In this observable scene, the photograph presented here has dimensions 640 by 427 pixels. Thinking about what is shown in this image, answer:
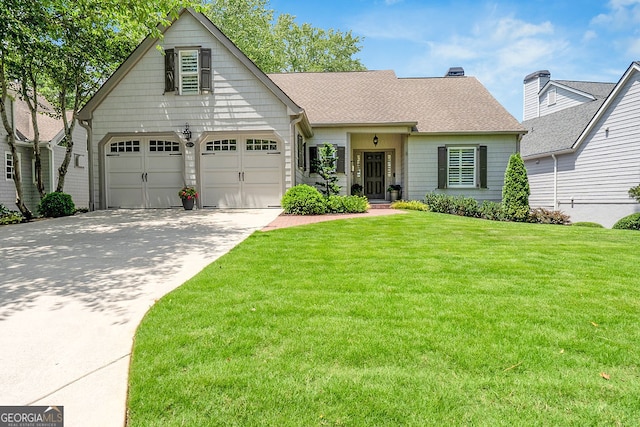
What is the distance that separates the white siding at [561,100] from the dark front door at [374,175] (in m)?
13.3

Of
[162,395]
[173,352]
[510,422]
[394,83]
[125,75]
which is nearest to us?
[510,422]

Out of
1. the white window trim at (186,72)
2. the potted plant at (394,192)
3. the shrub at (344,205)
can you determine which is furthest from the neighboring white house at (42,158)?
the potted plant at (394,192)

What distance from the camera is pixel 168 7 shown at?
405 inches

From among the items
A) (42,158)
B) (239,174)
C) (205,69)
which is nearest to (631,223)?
(239,174)

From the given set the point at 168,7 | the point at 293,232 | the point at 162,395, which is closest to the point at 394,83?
the point at 168,7

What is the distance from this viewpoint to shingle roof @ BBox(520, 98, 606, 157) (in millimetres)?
16625

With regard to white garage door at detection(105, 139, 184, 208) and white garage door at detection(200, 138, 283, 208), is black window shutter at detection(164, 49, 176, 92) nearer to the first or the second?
white garage door at detection(105, 139, 184, 208)

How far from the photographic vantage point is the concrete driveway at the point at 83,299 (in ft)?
7.36

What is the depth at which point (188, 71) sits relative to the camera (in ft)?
42.1

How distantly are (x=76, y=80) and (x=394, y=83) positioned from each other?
1358 centimetres

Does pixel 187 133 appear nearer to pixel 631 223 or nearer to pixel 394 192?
pixel 394 192

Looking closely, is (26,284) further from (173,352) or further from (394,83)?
(394,83)

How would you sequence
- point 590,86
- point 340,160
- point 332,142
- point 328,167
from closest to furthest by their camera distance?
1. point 328,167
2. point 340,160
3. point 332,142
4. point 590,86

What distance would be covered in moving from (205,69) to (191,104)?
4.23 feet
